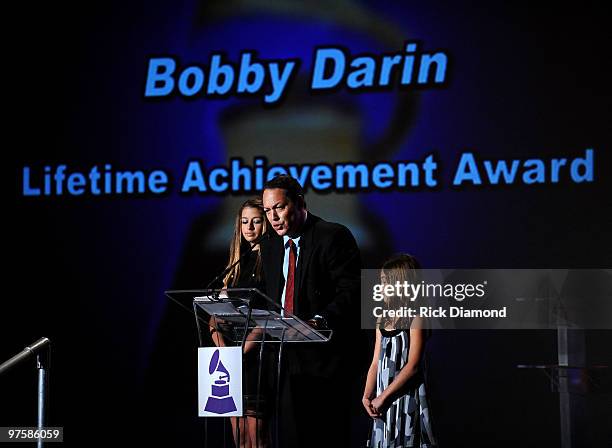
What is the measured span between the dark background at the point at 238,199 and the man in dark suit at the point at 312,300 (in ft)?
7.77

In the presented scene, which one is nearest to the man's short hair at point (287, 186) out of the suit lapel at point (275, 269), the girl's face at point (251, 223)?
the suit lapel at point (275, 269)

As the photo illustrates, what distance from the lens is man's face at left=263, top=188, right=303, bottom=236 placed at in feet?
13.9

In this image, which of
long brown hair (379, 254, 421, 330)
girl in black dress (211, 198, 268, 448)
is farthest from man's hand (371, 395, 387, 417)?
girl in black dress (211, 198, 268, 448)

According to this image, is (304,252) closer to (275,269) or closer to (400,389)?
(275,269)

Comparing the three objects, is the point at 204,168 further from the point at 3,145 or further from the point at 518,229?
the point at 518,229

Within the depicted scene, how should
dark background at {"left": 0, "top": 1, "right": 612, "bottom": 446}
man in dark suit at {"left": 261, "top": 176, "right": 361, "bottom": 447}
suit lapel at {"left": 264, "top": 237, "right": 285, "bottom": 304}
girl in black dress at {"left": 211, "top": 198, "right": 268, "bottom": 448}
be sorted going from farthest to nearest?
dark background at {"left": 0, "top": 1, "right": 612, "bottom": 446} < girl in black dress at {"left": 211, "top": 198, "right": 268, "bottom": 448} < suit lapel at {"left": 264, "top": 237, "right": 285, "bottom": 304} < man in dark suit at {"left": 261, "top": 176, "right": 361, "bottom": 447}

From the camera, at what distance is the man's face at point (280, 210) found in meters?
4.24

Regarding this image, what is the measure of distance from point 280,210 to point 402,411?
1232mm

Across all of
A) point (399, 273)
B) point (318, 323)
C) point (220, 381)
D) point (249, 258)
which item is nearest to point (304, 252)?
point (318, 323)

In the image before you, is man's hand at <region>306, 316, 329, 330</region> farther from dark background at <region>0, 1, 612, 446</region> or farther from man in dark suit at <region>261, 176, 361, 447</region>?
dark background at <region>0, 1, 612, 446</region>

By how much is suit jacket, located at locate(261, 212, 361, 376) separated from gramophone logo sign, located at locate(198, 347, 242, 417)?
2.22ft

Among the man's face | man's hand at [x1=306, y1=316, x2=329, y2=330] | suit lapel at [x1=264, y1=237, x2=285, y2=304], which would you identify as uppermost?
the man's face

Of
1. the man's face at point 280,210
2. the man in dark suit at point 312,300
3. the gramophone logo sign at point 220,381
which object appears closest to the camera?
the gramophone logo sign at point 220,381

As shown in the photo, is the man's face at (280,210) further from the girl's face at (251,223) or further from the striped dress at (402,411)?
the girl's face at (251,223)
